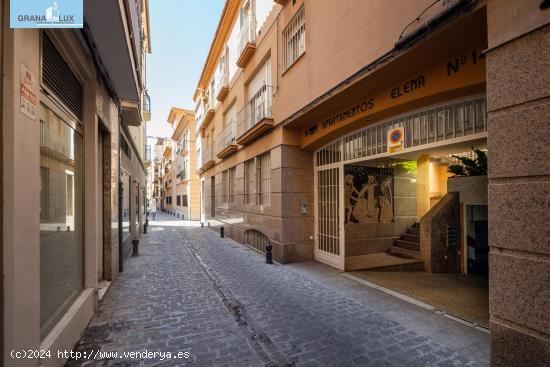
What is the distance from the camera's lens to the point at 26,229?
2.62 meters

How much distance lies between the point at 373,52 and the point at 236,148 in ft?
29.2

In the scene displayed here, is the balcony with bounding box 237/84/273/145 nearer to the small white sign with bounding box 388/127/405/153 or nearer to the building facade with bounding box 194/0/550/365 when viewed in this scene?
the building facade with bounding box 194/0/550/365

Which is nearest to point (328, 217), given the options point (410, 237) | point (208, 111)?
Answer: point (410, 237)

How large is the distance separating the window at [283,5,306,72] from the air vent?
18.2 feet

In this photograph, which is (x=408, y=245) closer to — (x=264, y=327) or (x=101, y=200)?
(x=264, y=327)

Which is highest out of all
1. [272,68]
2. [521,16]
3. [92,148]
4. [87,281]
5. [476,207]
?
[272,68]

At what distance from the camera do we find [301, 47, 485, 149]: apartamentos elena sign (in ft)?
13.3

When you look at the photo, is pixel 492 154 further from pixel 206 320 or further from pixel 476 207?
pixel 476 207

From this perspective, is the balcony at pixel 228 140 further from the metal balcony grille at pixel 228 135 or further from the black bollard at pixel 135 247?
the black bollard at pixel 135 247

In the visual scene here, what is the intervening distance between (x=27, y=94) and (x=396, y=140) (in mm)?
6157

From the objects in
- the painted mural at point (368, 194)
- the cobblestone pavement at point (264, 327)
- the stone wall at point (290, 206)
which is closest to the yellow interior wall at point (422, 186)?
the painted mural at point (368, 194)

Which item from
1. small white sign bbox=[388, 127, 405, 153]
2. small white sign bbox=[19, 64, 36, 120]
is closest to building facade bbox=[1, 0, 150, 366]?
small white sign bbox=[19, 64, 36, 120]

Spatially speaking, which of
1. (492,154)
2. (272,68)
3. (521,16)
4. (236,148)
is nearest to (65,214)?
(492,154)

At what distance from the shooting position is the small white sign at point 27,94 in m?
2.59
